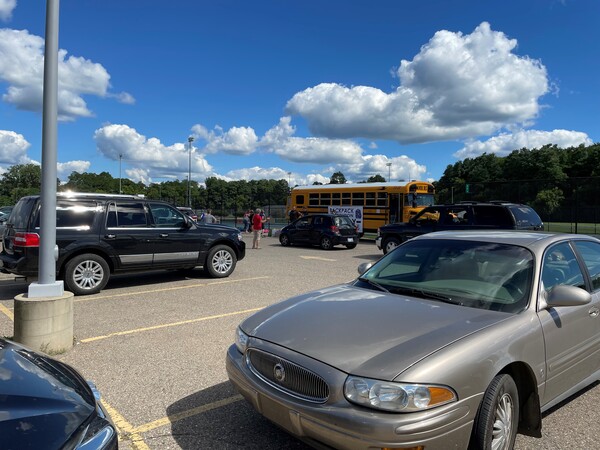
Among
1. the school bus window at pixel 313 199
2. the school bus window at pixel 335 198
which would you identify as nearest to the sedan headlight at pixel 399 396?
the school bus window at pixel 335 198

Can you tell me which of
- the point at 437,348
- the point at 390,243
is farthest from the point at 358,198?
the point at 437,348

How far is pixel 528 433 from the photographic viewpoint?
3.04m

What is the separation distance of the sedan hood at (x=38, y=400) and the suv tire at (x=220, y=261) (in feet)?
25.0

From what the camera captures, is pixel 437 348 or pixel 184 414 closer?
pixel 437 348

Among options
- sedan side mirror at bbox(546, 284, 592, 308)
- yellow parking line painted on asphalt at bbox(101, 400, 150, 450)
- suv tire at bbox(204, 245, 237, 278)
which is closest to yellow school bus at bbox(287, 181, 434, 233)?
suv tire at bbox(204, 245, 237, 278)

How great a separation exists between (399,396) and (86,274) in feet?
24.5

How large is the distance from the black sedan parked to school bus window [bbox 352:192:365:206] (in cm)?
548

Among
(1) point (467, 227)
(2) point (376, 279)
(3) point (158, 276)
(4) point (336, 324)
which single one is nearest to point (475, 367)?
(4) point (336, 324)

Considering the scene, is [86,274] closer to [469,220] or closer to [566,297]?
[566,297]

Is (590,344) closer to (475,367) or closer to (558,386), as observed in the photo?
(558,386)

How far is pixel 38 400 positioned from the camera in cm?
206

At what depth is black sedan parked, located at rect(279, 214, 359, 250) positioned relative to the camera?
18.7 metres

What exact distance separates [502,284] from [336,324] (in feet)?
4.68

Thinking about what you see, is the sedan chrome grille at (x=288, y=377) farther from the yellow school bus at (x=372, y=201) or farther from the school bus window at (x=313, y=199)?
the school bus window at (x=313, y=199)
